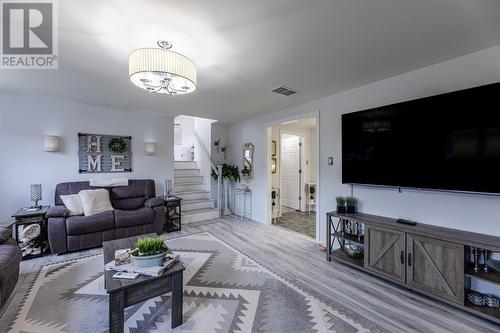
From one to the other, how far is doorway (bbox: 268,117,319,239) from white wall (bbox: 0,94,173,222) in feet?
10.5

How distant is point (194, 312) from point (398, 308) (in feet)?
6.04

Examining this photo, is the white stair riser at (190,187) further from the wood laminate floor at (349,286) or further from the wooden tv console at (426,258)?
the wooden tv console at (426,258)

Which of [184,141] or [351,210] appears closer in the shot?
[351,210]

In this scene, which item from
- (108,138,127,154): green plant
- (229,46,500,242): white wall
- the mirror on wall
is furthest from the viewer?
the mirror on wall

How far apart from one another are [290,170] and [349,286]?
13.7 ft

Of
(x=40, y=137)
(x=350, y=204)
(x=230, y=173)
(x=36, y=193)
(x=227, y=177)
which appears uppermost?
(x=40, y=137)

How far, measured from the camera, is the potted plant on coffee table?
5.59 feet

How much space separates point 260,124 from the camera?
4.86 m

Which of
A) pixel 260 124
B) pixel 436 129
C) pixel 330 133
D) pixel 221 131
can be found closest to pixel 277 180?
pixel 260 124

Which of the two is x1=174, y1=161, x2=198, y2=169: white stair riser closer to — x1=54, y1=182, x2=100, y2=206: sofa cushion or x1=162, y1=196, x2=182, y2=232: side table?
x1=162, y1=196, x2=182, y2=232: side table

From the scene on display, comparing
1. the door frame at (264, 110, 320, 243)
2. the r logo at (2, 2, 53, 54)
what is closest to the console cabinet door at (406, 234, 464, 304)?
the door frame at (264, 110, 320, 243)

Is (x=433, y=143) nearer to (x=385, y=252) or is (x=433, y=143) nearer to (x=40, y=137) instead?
(x=385, y=252)

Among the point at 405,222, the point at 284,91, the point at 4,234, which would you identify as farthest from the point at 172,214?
the point at 405,222

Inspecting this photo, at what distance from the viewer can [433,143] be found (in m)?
2.20
